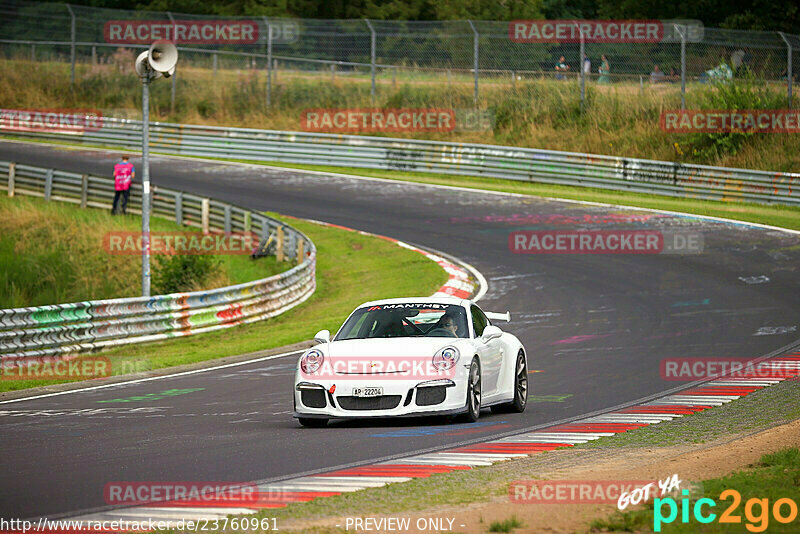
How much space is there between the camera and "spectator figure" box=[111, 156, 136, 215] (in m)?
32.9

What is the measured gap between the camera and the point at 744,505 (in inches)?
260

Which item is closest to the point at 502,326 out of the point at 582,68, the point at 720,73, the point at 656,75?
the point at 656,75

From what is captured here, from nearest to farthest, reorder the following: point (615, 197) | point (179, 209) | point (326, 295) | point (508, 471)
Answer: point (508, 471)
point (326, 295)
point (179, 209)
point (615, 197)

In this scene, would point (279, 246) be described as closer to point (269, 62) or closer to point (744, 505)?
point (269, 62)

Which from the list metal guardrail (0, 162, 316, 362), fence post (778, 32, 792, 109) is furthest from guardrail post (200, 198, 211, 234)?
fence post (778, 32, 792, 109)

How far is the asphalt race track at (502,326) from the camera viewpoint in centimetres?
900

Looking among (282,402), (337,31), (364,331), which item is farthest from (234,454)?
(337,31)

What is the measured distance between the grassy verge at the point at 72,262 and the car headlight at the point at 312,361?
46.4 feet

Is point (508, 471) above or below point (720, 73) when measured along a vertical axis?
below

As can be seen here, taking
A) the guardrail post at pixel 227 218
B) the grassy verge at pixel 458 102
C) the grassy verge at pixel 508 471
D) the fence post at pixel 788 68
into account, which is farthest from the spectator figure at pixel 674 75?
the grassy verge at pixel 508 471

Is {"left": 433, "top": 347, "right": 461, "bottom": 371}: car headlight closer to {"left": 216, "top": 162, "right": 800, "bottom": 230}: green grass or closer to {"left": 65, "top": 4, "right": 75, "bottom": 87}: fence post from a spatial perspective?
{"left": 216, "top": 162, "right": 800, "bottom": 230}: green grass

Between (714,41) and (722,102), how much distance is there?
199cm

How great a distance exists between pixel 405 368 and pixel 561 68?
29.9 m

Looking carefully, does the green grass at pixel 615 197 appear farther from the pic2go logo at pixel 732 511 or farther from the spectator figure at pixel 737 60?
the pic2go logo at pixel 732 511
